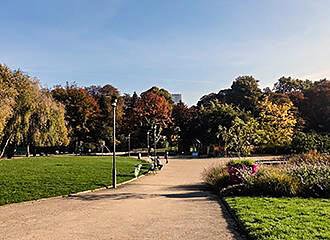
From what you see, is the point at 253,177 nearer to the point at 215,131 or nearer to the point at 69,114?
the point at 215,131

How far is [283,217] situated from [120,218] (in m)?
3.98

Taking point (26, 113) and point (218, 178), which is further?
point (26, 113)

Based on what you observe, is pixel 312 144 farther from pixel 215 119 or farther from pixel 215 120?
pixel 215 119

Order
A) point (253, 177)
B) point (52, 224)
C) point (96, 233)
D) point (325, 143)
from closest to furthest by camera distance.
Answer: point (96, 233) < point (52, 224) < point (253, 177) < point (325, 143)

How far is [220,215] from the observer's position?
9.54 meters

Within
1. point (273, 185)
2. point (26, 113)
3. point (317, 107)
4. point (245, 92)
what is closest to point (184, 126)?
point (245, 92)

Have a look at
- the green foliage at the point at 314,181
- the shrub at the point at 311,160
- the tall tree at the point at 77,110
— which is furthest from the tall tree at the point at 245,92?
the green foliage at the point at 314,181

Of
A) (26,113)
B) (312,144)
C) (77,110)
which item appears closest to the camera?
(312,144)

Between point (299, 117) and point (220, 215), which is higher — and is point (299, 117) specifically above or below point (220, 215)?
above

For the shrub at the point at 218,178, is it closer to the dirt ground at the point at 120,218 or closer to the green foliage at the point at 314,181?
the dirt ground at the point at 120,218

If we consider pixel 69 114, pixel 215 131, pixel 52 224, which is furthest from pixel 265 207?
pixel 69 114

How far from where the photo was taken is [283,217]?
8.18 meters

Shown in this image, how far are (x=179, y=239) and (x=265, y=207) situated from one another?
348 cm

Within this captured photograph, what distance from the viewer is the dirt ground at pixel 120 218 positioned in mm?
7605
